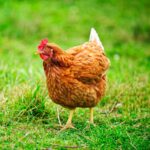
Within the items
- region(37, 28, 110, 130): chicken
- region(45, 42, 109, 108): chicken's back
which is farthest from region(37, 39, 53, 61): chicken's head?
region(45, 42, 109, 108): chicken's back

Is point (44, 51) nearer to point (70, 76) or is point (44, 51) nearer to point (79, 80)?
point (70, 76)

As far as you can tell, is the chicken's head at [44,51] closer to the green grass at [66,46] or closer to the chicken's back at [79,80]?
the chicken's back at [79,80]

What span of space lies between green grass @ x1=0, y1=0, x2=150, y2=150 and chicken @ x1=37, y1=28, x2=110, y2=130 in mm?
368

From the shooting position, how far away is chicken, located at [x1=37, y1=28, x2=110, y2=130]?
21.1 ft

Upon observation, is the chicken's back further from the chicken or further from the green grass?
the green grass

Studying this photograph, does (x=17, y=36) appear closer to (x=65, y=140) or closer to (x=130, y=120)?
(x=130, y=120)

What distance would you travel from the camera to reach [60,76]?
642 centimetres

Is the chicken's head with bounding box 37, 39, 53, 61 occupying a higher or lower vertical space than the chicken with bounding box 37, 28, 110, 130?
higher

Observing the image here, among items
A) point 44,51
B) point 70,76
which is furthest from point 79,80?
point 44,51

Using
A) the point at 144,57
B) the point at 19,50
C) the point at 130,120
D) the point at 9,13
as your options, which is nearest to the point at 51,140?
the point at 130,120

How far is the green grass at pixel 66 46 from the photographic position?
20.5ft

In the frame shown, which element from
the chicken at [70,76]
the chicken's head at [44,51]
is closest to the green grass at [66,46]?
the chicken at [70,76]

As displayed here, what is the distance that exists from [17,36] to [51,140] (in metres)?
6.67

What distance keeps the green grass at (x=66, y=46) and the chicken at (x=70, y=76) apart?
14.5 inches
